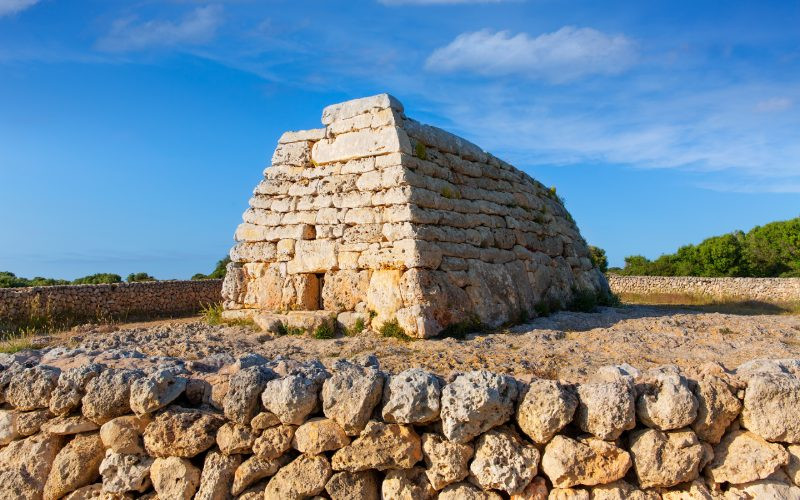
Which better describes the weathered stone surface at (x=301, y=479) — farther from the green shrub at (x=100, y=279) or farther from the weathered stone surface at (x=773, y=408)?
the green shrub at (x=100, y=279)

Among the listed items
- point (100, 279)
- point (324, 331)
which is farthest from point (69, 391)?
point (100, 279)

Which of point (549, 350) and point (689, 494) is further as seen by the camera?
point (549, 350)

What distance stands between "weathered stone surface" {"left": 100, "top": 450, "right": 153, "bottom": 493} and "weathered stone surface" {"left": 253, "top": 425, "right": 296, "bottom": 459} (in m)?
0.86

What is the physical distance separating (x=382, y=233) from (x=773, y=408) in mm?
4434

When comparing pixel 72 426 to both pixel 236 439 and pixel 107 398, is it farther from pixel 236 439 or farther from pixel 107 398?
pixel 236 439

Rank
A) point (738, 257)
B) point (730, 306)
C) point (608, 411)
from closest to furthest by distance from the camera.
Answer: point (608, 411) < point (730, 306) < point (738, 257)

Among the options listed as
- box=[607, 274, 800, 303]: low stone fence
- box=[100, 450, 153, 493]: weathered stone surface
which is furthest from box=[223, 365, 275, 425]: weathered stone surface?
box=[607, 274, 800, 303]: low stone fence

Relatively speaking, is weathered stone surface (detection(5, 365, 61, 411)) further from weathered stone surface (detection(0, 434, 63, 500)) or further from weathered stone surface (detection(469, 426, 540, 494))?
weathered stone surface (detection(469, 426, 540, 494))

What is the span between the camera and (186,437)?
3.91 metres

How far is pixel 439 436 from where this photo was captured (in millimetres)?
3707

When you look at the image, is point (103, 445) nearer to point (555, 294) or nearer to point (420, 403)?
point (420, 403)

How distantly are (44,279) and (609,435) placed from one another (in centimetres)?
2822

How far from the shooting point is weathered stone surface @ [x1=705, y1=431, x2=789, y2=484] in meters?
3.50

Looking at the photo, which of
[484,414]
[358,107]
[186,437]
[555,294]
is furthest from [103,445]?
[555,294]
